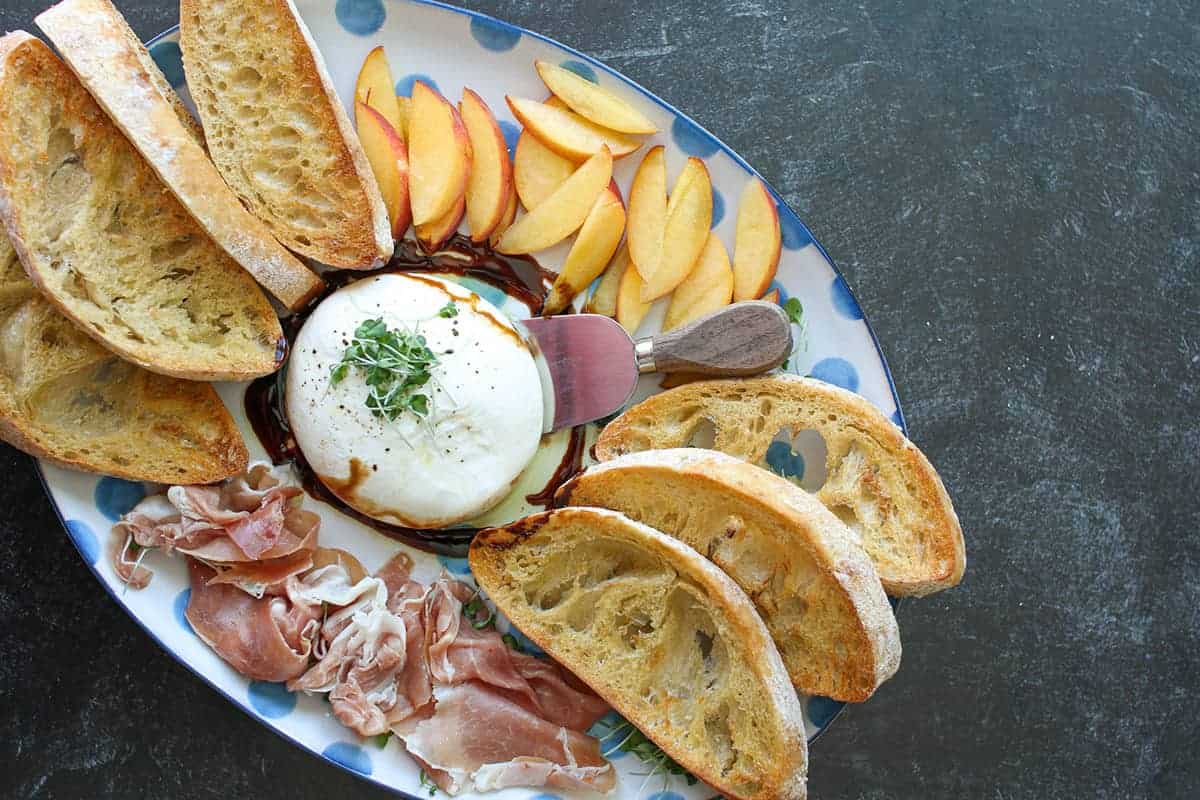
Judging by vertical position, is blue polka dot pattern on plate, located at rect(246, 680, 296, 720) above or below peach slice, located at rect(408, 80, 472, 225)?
below

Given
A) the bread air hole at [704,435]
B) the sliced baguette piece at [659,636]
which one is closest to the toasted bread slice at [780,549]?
the sliced baguette piece at [659,636]

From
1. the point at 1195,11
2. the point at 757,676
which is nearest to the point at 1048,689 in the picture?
the point at 757,676

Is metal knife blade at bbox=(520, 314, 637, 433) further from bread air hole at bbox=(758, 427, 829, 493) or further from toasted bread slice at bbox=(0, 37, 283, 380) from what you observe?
toasted bread slice at bbox=(0, 37, 283, 380)

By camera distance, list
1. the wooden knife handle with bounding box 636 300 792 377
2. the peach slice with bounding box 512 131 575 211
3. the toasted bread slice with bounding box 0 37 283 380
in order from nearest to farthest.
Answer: the toasted bread slice with bounding box 0 37 283 380
the wooden knife handle with bounding box 636 300 792 377
the peach slice with bounding box 512 131 575 211

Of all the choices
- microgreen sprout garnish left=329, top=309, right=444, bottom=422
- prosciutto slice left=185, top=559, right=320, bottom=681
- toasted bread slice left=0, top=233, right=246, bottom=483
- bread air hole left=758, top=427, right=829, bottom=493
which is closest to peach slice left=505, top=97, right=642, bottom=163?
microgreen sprout garnish left=329, top=309, right=444, bottom=422

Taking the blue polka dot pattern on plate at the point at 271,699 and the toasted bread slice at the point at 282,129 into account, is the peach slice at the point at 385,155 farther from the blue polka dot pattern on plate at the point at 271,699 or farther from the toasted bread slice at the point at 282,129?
the blue polka dot pattern on plate at the point at 271,699

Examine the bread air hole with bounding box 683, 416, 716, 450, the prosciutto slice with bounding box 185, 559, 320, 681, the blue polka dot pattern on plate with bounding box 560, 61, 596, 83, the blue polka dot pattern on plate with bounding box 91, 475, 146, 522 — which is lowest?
the prosciutto slice with bounding box 185, 559, 320, 681
